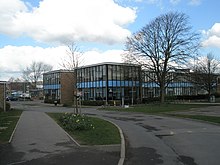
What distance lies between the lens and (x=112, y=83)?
204ft

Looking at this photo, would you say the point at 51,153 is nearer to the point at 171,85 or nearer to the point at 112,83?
the point at 112,83

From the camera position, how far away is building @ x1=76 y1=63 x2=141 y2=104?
61.8 m

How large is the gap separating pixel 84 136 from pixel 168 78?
1508 inches

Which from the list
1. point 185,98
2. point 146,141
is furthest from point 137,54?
point 146,141

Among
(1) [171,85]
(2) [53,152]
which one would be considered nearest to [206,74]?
(1) [171,85]

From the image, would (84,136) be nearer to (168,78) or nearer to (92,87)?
(168,78)

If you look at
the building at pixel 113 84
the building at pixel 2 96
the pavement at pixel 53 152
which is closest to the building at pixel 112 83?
the building at pixel 113 84

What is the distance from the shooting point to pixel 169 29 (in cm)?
4822

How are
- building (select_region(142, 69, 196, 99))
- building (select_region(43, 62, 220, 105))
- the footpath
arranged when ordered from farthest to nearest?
building (select_region(43, 62, 220, 105)) → building (select_region(142, 69, 196, 99)) → the footpath

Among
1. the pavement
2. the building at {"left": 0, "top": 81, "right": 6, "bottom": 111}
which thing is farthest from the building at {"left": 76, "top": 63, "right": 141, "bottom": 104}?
the pavement

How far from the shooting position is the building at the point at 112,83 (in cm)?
6176

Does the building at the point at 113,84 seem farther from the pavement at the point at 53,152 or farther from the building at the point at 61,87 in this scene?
the pavement at the point at 53,152

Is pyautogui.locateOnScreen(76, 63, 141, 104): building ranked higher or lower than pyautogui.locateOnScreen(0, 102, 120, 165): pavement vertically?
higher

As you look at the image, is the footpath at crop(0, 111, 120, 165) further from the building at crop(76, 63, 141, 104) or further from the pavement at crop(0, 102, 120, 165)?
the building at crop(76, 63, 141, 104)
